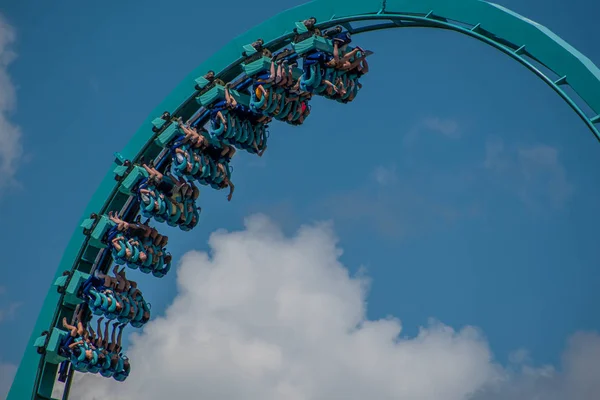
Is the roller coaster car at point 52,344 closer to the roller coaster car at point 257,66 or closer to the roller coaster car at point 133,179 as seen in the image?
the roller coaster car at point 133,179

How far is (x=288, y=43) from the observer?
22844 mm

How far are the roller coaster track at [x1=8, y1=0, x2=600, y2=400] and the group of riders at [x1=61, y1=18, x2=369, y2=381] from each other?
30cm

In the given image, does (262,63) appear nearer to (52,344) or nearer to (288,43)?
(288,43)

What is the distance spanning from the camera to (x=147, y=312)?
25875mm

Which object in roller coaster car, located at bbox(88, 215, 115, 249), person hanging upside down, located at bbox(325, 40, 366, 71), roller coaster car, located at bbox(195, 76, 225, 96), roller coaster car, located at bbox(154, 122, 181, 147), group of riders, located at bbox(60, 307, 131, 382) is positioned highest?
roller coaster car, located at bbox(195, 76, 225, 96)

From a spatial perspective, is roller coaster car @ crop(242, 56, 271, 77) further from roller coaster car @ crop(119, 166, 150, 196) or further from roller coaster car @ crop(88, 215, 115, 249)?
roller coaster car @ crop(88, 215, 115, 249)

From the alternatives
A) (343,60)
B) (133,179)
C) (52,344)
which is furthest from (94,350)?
(343,60)

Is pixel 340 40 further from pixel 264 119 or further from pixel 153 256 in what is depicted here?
pixel 153 256

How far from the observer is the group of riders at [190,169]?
→ 22438 mm

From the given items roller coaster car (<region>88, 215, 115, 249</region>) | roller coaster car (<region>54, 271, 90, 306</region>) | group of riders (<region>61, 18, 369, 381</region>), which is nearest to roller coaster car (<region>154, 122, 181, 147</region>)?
group of riders (<region>61, 18, 369, 381</region>)

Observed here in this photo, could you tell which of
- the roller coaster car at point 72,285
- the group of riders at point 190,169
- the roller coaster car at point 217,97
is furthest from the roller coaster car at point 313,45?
the roller coaster car at point 72,285

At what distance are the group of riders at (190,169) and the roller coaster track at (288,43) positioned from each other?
298 millimetres

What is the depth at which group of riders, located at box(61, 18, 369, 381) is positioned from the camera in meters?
22.4

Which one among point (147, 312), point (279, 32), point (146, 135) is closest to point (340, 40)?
point (279, 32)
